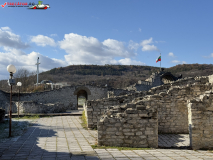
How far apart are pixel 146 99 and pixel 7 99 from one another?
76.1 ft

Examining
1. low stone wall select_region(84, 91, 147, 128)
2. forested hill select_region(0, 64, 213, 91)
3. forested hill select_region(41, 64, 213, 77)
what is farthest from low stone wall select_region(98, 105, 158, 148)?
forested hill select_region(41, 64, 213, 77)

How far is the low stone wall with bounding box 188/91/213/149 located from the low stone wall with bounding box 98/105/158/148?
124 cm

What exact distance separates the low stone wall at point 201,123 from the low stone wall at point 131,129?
1.24m

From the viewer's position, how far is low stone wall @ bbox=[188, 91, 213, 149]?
6.49 meters

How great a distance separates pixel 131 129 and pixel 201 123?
92.8 inches

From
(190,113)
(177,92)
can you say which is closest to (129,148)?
(190,113)

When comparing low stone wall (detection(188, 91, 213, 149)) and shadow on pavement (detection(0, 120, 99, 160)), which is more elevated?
low stone wall (detection(188, 91, 213, 149))

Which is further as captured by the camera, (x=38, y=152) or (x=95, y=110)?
(x=95, y=110)

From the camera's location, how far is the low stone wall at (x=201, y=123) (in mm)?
6492

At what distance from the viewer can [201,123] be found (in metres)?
6.55

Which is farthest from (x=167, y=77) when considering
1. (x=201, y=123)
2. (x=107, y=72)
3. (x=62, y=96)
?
(x=107, y=72)

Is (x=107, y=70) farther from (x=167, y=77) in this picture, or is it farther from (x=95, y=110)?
(x=95, y=110)

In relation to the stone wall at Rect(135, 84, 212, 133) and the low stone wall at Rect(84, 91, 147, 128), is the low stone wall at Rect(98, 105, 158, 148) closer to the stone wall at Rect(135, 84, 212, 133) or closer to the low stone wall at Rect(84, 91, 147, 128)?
the stone wall at Rect(135, 84, 212, 133)

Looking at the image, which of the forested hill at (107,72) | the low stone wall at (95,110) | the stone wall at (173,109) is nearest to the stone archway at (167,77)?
the low stone wall at (95,110)
